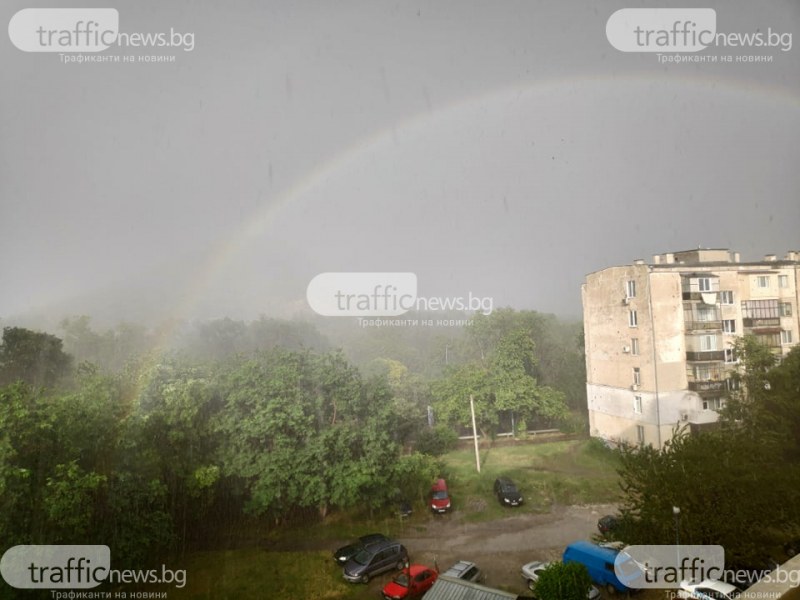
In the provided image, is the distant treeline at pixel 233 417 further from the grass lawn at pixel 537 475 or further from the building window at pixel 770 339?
the building window at pixel 770 339

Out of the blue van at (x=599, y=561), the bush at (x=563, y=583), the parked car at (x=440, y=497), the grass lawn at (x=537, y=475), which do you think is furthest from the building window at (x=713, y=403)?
the parked car at (x=440, y=497)

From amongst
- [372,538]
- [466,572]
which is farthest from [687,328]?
[372,538]

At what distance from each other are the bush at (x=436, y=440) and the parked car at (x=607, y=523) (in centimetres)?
154

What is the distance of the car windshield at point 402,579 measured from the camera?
392 centimetres

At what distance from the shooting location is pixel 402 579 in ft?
13.0

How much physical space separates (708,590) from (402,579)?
2.49 meters

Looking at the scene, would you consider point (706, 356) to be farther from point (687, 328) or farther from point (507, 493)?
point (507, 493)

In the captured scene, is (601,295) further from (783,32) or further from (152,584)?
(152,584)

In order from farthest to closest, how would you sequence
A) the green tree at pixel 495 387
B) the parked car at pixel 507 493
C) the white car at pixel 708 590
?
the green tree at pixel 495 387, the parked car at pixel 507 493, the white car at pixel 708 590

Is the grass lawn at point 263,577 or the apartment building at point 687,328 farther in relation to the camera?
the apartment building at point 687,328

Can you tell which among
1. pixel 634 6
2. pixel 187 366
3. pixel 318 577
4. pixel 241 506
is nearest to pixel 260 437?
pixel 241 506

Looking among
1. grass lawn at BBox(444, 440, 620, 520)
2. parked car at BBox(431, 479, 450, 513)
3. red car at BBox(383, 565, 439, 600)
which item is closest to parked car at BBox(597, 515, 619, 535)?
grass lawn at BBox(444, 440, 620, 520)

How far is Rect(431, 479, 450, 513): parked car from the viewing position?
459 cm

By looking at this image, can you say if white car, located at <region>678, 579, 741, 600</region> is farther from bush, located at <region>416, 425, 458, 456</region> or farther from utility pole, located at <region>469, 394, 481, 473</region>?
bush, located at <region>416, 425, 458, 456</region>
